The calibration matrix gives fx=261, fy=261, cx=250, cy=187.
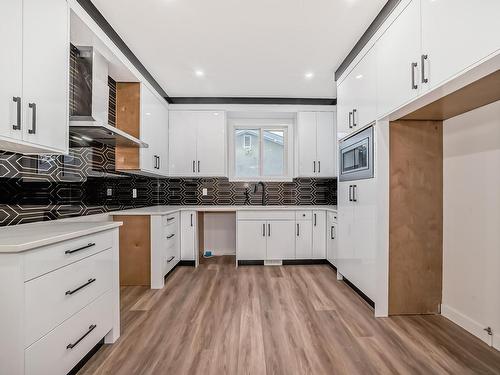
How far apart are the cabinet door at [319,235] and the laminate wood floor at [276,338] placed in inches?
36.0

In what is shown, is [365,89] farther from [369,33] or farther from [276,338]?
[276,338]

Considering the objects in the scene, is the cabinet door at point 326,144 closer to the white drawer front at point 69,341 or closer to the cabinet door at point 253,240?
the cabinet door at point 253,240

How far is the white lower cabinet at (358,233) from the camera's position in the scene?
7.69 feet

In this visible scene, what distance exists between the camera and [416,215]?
2271 mm

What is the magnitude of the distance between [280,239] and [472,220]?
225 cm

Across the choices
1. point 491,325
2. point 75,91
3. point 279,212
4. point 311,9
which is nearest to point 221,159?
point 279,212

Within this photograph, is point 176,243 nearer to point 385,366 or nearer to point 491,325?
point 385,366

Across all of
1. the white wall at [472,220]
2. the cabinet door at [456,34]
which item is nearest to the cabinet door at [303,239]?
the white wall at [472,220]

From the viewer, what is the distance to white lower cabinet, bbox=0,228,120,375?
112cm

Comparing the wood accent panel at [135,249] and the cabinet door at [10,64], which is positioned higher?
the cabinet door at [10,64]

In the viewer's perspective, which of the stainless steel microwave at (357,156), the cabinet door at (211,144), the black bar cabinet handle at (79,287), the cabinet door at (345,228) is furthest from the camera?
the cabinet door at (211,144)

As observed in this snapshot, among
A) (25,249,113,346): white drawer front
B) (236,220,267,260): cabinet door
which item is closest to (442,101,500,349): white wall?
(236,220,267,260): cabinet door

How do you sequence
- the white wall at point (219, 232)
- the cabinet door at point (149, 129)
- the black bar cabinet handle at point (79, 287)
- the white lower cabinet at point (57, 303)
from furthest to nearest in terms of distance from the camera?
the white wall at point (219, 232) → the cabinet door at point (149, 129) → the black bar cabinet handle at point (79, 287) → the white lower cabinet at point (57, 303)

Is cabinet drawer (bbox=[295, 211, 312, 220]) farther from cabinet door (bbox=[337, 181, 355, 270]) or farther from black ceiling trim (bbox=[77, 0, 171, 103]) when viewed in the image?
black ceiling trim (bbox=[77, 0, 171, 103])
